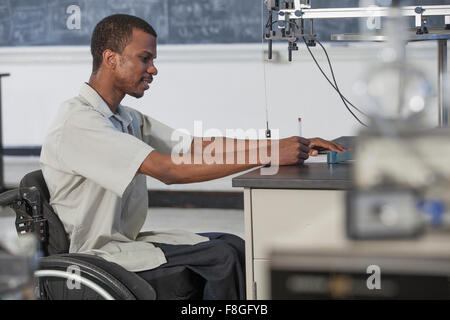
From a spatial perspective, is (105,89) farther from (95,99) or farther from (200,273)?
(200,273)

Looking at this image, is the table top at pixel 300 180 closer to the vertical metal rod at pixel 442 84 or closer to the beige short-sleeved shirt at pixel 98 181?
the beige short-sleeved shirt at pixel 98 181

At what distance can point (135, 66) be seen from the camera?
1.95 meters

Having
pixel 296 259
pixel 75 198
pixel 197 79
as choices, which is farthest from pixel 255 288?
pixel 197 79

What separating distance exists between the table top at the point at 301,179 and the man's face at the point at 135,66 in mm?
389

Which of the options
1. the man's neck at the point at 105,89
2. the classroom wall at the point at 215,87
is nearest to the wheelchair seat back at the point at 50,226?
the man's neck at the point at 105,89

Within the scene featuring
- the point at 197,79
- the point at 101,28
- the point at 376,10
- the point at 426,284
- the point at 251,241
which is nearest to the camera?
the point at 426,284

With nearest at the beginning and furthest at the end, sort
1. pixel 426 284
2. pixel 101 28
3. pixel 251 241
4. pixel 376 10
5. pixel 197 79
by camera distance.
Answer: pixel 426 284 → pixel 251 241 → pixel 101 28 → pixel 376 10 → pixel 197 79

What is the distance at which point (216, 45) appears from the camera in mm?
5074

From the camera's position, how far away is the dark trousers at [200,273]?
5.87 ft

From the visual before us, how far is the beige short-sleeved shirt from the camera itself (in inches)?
68.9

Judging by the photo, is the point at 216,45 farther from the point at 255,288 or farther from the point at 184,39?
the point at 255,288

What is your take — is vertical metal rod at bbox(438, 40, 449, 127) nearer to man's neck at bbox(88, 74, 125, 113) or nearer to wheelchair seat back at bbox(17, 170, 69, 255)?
man's neck at bbox(88, 74, 125, 113)

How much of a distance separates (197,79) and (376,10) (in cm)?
302

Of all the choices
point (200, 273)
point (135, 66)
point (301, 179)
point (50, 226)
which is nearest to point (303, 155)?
point (301, 179)
